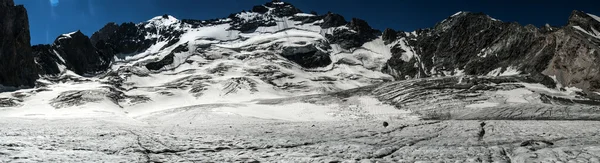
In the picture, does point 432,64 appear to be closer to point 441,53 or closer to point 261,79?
point 441,53

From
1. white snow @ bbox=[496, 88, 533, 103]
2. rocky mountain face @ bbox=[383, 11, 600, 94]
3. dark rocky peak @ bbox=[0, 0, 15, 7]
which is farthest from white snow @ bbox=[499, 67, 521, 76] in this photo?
dark rocky peak @ bbox=[0, 0, 15, 7]

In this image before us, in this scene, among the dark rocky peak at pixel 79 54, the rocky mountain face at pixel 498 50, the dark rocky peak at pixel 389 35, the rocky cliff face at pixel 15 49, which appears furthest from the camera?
the dark rocky peak at pixel 389 35

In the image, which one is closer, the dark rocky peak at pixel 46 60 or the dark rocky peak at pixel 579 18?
the dark rocky peak at pixel 579 18

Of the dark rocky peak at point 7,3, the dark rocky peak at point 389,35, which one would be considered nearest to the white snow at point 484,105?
the dark rocky peak at point 389,35

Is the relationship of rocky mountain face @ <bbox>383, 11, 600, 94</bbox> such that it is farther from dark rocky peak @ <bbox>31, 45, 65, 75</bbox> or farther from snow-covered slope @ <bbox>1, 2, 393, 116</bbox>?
dark rocky peak @ <bbox>31, 45, 65, 75</bbox>

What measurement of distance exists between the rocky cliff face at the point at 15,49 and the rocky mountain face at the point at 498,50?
125803mm

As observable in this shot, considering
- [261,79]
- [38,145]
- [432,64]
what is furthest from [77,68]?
[38,145]

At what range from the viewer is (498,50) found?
10700cm

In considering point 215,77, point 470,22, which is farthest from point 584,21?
point 215,77

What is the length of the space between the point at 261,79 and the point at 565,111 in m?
92.5

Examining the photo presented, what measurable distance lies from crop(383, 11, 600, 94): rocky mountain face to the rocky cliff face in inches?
4953

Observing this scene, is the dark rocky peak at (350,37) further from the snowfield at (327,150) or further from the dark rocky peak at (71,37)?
the snowfield at (327,150)

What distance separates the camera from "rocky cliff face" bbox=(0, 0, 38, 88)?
123312mm

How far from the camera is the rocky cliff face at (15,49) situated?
123m
